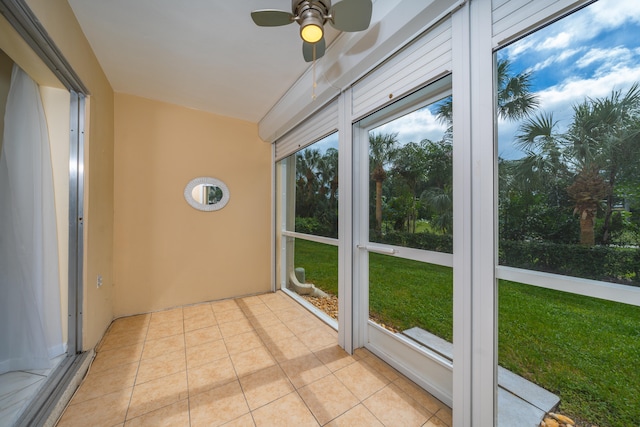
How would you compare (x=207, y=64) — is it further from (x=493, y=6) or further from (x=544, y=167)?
(x=544, y=167)

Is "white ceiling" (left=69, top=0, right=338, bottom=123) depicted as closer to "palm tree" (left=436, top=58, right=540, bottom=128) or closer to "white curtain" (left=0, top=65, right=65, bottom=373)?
"white curtain" (left=0, top=65, right=65, bottom=373)

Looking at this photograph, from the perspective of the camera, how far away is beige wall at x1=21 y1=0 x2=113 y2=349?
1427 mm

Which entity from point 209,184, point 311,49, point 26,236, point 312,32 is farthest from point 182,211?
point 312,32

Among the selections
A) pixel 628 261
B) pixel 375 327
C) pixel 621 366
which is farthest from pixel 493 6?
pixel 375 327

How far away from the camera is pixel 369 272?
6.53ft

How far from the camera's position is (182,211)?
2.95m

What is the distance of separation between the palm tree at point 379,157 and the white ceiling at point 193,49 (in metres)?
0.84

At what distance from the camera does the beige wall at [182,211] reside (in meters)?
2.66

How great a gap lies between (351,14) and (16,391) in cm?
281

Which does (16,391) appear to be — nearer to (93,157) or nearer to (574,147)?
(93,157)

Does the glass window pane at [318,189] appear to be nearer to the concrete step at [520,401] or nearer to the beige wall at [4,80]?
the concrete step at [520,401]

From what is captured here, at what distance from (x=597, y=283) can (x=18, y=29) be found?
288 cm

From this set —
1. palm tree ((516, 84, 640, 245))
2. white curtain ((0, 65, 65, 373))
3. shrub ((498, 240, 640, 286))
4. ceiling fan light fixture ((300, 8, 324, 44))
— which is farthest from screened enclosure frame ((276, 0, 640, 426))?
white curtain ((0, 65, 65, 373))

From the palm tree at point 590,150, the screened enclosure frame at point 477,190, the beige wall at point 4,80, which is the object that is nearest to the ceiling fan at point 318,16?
the screened enclosure frame at point 477,190
